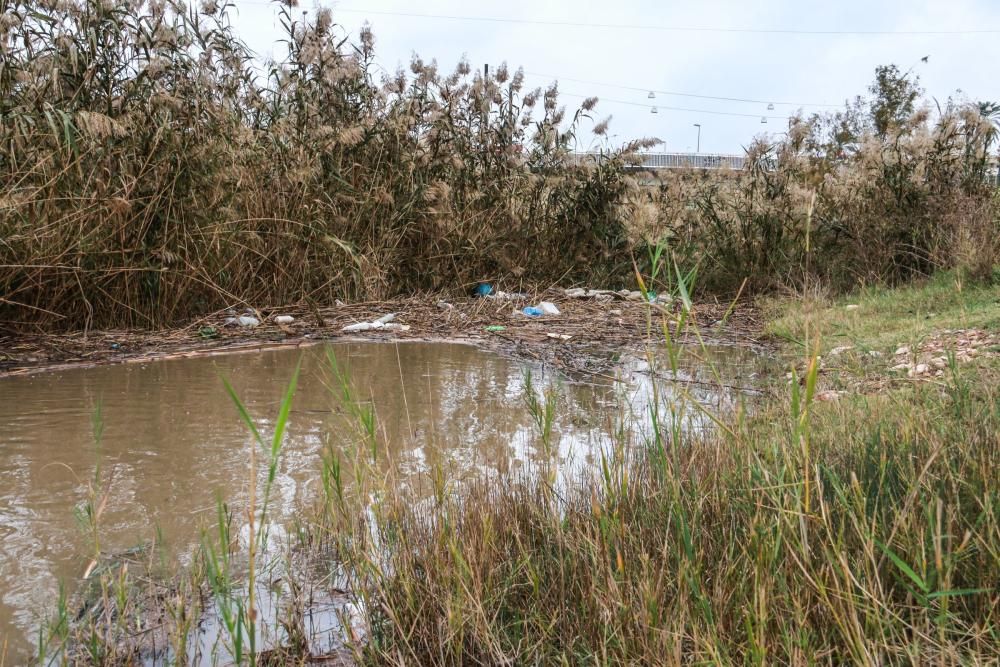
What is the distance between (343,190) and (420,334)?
1926 mm

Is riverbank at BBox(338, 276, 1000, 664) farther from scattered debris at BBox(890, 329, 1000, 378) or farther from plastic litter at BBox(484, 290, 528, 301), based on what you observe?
plastic litter at BBox(484, 290, 528, 301)

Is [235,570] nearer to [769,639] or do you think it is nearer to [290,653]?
[290,653]

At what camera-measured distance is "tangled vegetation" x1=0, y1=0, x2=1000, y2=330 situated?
5516 millimetres

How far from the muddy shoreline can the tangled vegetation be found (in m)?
0.28

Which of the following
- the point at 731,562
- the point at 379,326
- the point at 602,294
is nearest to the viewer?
the point at 731,562

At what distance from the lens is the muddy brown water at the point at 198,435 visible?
2.43 meters

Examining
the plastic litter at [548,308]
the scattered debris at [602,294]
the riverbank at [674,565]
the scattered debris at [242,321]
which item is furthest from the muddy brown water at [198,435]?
the scattered debris at [602,294]

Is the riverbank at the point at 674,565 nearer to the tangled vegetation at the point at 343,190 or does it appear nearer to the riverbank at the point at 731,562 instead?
the riverbank at the point at 731,562

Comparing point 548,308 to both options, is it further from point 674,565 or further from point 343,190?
point 674,565

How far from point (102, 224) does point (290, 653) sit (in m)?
4.74

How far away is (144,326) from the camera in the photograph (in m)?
6.33

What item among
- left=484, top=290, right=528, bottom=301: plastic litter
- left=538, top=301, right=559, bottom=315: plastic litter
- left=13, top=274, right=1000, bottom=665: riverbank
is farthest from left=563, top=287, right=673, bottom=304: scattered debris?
left=13, top=274, right=1000, bottom=665: riverbank

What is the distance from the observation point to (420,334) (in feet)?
21.9

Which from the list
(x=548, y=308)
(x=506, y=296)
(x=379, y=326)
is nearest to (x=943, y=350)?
(x=548, y=308)
